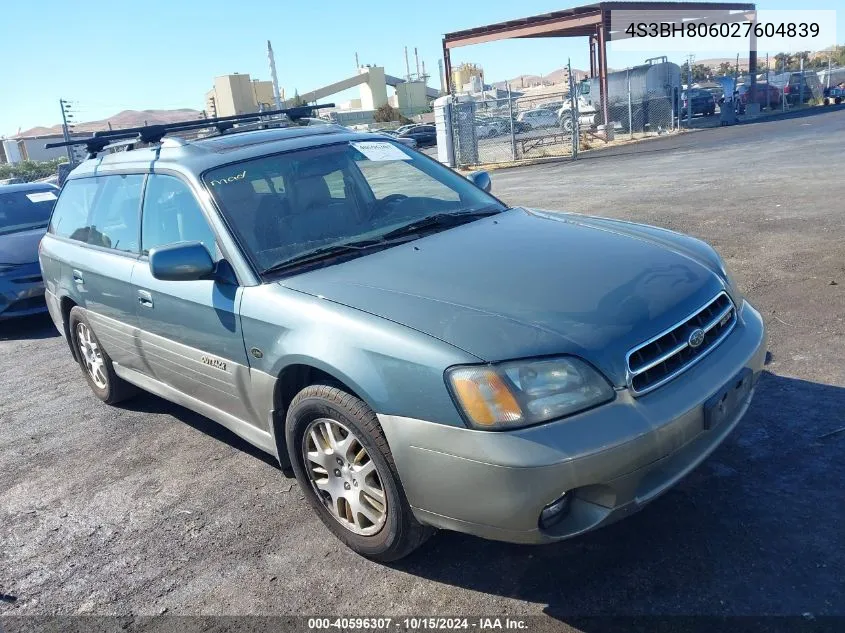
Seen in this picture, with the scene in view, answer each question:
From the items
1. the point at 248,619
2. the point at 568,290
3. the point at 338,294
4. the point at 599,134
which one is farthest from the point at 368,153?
the point at 599,134

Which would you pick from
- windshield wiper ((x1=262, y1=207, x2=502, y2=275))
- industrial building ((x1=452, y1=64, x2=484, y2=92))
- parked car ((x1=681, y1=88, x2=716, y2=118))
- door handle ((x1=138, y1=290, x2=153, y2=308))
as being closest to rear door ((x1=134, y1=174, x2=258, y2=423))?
door handle ((x1=138, y1=290, x2=153, y2=308))

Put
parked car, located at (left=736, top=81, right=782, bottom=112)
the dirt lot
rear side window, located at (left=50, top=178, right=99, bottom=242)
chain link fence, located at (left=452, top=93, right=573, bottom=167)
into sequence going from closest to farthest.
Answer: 1. the dirt lot
2. rear side window, located at (left=50, top=178, right=99, bottom=242)
3. chain link fence, located at (left=452, top=93, right=573, bottom=167)
4. parked car, located at (left=736, top=81, right=782, bottom=112)

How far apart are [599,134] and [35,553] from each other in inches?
1049

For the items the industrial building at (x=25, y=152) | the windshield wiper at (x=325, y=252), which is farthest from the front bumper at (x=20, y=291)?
the industrial building at (x=25, y=152)

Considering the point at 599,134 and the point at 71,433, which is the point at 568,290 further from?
the point at 599,134

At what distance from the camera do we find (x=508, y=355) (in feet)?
8.20

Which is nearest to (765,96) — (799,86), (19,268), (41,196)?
(799,86)

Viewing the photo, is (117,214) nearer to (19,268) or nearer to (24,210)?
(19,268)

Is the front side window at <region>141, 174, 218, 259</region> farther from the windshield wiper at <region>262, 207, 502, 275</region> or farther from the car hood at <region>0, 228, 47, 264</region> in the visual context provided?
the car hood at <region>0, 228, 47, 264</region>

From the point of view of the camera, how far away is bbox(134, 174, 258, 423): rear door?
3416 millimetres

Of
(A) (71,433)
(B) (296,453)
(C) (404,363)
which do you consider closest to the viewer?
(C) (404,363)

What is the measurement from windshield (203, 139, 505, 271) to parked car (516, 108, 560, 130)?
23480 mm

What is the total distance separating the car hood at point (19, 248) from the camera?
7715 millimetres

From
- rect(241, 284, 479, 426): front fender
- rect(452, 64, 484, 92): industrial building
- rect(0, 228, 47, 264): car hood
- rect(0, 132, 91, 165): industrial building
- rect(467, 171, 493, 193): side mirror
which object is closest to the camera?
rect(241, 284, 479, 426): front fender
